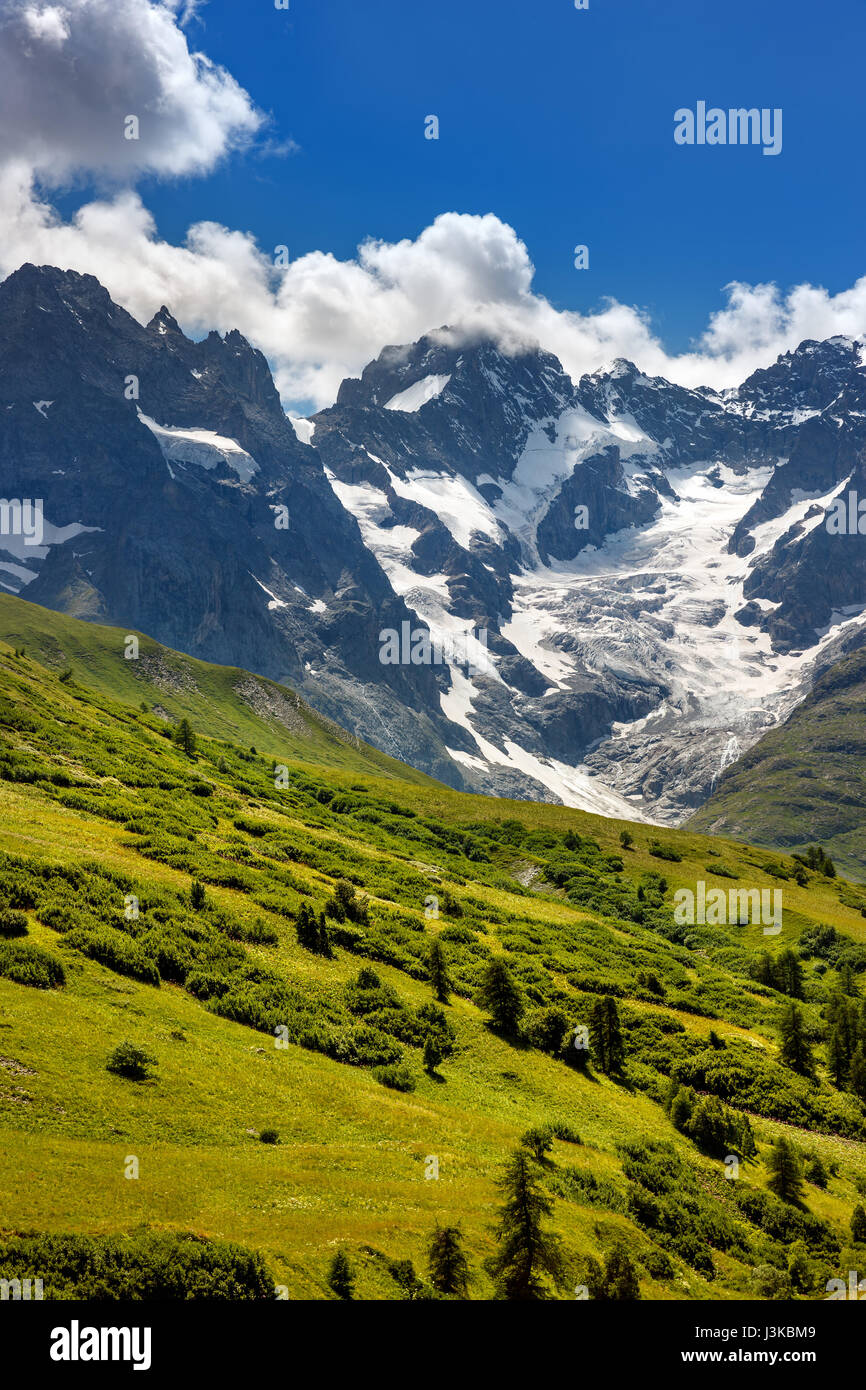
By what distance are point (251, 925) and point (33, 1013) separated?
16.1m

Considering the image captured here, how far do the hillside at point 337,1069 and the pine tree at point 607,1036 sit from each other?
1.45 feet

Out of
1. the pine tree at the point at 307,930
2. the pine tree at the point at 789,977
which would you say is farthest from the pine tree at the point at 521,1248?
the pine tree at the point at 789,977

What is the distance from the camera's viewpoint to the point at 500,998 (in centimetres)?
4359

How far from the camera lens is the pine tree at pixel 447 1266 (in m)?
20.4

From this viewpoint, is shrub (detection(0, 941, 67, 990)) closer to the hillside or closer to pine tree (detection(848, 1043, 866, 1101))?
the hillside

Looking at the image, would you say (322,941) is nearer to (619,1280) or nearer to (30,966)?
(30,966)

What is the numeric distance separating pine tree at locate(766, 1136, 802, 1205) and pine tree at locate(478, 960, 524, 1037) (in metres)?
13.0

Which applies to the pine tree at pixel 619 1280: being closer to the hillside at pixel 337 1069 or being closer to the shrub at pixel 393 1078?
the hillside at pixel 337 1069

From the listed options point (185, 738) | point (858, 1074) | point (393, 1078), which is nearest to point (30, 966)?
point (393, 1078)

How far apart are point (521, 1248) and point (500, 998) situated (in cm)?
2220

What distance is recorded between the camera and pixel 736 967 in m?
84.2

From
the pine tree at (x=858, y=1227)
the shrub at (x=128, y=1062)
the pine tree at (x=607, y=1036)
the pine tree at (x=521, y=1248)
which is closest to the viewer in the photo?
the pine tree at (x=521, y=1248)
